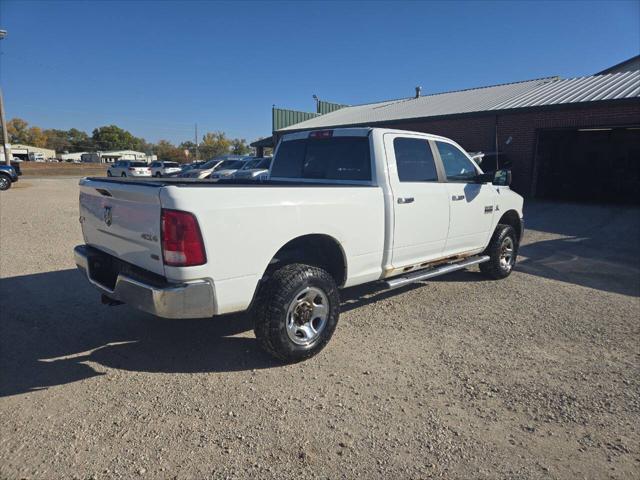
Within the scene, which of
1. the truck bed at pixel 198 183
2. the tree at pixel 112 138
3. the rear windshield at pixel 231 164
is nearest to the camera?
the truck bed at pixel 198 183

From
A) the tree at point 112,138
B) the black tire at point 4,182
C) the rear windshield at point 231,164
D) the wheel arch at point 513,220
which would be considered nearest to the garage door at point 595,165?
the wheel arch at point 513,220

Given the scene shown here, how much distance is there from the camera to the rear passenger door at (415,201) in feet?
14.3

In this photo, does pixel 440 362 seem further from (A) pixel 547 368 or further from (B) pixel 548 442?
(B) pixel 548 442

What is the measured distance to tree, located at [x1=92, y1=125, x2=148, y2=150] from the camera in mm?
126062

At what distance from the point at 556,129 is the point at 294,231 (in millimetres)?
15941

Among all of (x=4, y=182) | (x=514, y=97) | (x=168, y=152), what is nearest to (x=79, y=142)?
(x=168, y=152)

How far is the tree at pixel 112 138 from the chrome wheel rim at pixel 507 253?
137015mm

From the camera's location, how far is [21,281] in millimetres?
5797

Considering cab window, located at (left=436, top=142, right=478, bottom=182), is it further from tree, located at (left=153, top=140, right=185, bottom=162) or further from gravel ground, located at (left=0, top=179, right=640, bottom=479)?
tree, located at (left=153, top=140, right=185, bottom=162)

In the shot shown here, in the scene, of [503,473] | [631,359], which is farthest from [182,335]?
[631,359]

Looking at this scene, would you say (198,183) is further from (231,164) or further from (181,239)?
(231,164)

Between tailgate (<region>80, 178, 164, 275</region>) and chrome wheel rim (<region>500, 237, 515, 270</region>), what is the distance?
494cm

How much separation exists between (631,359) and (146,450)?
4.13 meters

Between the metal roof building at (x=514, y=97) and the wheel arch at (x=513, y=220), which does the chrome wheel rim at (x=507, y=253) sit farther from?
the metal roof building at (x=514, y=97)
